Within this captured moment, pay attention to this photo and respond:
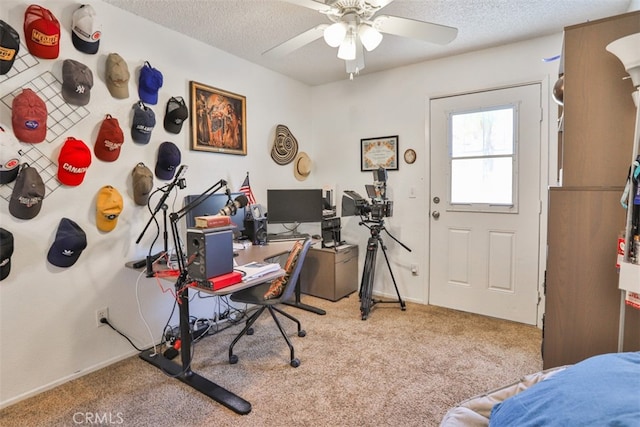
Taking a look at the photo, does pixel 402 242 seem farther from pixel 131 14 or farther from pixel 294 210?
pixel 131 14

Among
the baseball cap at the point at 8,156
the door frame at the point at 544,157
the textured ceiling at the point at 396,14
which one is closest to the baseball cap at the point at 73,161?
the baseball cap at the point at 8,156

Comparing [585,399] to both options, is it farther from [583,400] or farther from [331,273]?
[331,273]

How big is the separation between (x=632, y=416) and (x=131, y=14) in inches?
121

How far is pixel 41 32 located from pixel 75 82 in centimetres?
27

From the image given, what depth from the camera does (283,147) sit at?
3.58m

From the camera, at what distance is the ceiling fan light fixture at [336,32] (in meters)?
1.74

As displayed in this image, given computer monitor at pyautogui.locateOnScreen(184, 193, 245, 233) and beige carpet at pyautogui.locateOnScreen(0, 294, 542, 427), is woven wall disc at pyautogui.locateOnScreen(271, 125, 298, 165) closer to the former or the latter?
computer monitor at pyautogui.locateOnScreen(184, 193, 245, 233)

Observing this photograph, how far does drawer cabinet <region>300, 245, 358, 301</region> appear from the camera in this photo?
3395 millimetres

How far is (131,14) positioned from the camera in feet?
7.48

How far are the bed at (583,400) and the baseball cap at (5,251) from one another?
2232 millimetres

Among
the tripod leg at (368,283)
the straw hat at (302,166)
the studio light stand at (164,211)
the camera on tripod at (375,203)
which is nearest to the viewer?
the studio light stand at (164,211)

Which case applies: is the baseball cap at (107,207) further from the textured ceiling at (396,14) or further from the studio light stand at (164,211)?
the textured ceiling at (396,14)

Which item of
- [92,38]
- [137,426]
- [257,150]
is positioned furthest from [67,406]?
[257,150]

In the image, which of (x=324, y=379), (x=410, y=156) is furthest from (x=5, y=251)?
(x=410, y=156)
